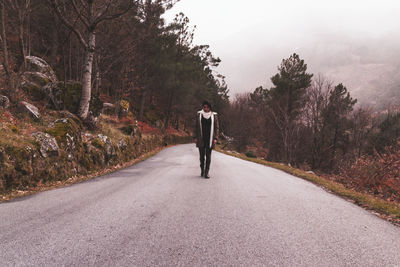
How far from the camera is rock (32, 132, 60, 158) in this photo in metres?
5.27

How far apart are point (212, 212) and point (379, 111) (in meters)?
36.5

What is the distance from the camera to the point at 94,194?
4027 mm

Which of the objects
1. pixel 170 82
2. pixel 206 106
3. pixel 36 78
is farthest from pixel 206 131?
pixel 170 82

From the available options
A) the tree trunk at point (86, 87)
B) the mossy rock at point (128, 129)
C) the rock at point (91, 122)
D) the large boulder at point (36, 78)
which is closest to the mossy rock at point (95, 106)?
the rock at point (91, 122)

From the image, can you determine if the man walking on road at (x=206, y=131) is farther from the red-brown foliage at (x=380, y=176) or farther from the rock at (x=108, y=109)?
the rock at (x=108, y=109)

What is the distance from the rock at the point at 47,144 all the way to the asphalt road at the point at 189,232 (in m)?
1.86

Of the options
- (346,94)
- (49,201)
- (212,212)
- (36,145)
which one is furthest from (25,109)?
(346,94)

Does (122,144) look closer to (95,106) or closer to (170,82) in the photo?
(95,106)

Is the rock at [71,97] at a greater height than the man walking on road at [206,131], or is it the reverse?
the rock at [71,97]

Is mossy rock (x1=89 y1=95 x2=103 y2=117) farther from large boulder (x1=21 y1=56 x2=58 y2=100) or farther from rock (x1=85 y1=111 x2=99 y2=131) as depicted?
large boulder (x1=21 y1=56 x2=58 y2=100)

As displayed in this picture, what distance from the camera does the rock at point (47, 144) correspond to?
17.3 feet

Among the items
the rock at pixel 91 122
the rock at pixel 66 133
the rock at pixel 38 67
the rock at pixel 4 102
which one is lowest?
the rock at pixel 66 133

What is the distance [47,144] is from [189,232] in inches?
205

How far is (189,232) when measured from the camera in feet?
7.58
